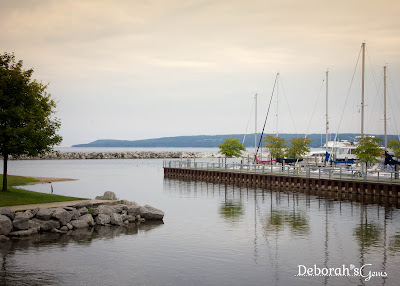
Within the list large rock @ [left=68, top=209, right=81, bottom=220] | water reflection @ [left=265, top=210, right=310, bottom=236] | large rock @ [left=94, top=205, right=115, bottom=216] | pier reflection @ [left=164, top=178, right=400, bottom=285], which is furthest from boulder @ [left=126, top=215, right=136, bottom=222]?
water reflection @ [left=265, top=210, right=310, bottom=236]

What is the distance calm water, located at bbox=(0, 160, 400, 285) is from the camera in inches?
735

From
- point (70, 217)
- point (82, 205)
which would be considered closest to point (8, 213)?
point (70, 217)

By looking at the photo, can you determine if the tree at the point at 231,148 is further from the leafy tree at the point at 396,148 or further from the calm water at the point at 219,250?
the calm water at the point at 219,250

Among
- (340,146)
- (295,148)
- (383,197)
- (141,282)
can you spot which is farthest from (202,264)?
(340,146)

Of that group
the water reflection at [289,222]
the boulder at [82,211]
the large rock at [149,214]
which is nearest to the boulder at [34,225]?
the boulder at [82,211]

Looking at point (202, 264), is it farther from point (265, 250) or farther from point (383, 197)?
point (383, 197)

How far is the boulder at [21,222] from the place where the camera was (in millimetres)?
25484

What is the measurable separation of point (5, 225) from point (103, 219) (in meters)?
6.09

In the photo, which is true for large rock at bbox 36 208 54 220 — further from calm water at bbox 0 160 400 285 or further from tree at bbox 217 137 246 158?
tree at bbox 217 137 246 158

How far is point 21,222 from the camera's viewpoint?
2561cm

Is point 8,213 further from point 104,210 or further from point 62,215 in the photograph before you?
point 104,210

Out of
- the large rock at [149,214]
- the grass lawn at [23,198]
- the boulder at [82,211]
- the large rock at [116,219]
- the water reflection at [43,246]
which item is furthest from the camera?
the large rock at [149,214]

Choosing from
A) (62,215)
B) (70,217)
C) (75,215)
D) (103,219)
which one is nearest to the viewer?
(62,215)

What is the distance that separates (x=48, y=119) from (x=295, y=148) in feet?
154
